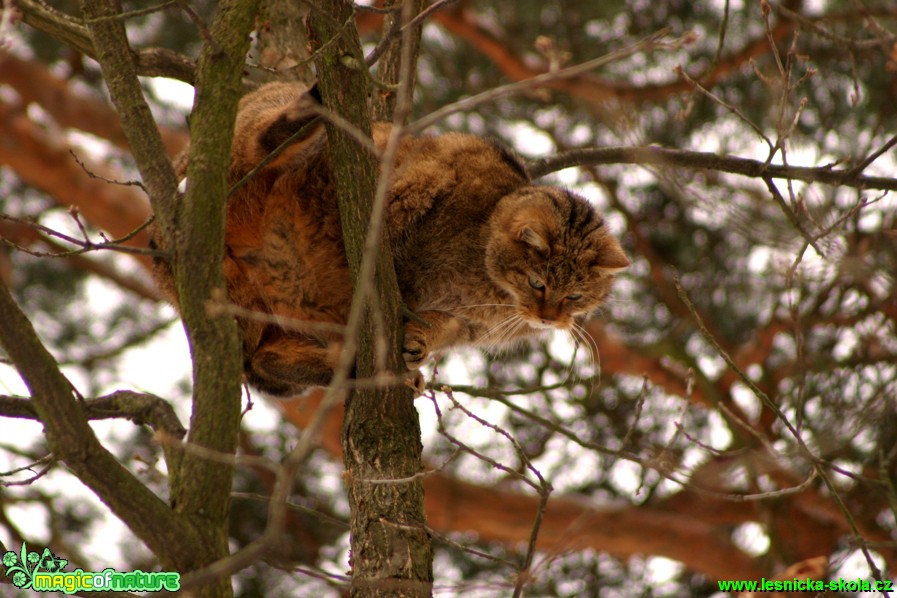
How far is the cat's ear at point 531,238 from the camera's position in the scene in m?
3.92

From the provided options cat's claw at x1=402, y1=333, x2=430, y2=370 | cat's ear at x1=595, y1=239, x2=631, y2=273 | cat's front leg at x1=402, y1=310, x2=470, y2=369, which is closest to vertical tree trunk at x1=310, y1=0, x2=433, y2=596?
cat's front leg at x1=402, y1=310, x2=470, y2=369

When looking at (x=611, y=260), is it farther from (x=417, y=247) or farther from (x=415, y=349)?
(x=415, y=349)

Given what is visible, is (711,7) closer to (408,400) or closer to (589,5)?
(589,5)

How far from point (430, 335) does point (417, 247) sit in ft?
1.27

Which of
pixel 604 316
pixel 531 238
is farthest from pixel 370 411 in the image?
pixel 604 316

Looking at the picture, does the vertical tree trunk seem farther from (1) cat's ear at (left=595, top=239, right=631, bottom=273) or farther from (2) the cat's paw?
(1) cat's ear at (left=595, top=239, right=631, bottom=273)

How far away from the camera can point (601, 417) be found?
7.04 meters

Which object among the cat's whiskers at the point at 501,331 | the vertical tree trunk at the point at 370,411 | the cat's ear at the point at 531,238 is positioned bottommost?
the vertical tree trunk at the point at 370,411

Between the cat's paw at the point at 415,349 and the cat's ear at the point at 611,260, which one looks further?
the cat's ear at the point at 611,260

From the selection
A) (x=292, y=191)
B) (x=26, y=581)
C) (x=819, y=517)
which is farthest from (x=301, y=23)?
(x=819, y=517)

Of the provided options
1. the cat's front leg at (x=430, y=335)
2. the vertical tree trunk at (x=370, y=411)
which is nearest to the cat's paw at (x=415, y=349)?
the cat's front leg at (x=430, y=335)

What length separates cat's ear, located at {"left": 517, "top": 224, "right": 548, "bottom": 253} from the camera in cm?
392

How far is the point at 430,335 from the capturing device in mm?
3689

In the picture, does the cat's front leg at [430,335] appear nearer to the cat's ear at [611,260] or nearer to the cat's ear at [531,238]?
the cat's ear at [531,238]
